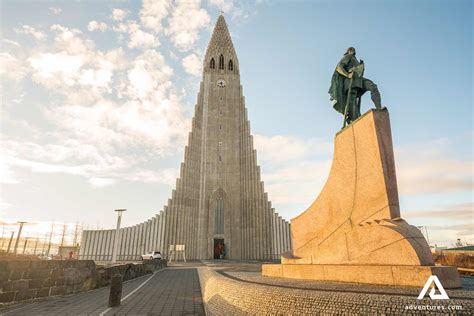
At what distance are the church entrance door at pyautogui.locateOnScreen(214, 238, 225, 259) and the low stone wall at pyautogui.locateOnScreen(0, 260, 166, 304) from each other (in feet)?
78.3

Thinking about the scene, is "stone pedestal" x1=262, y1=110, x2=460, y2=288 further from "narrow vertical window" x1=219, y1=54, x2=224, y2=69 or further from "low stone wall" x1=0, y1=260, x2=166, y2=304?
"narrow vertical window" x1=219, y1=54, x2=224, y2=69

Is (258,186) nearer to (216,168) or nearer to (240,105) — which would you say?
(216,168)

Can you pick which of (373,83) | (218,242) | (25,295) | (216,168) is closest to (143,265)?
(25,295)

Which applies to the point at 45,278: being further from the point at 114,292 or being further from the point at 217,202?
the point at 217,202

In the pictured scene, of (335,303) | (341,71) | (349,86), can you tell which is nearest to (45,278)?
(335,303)

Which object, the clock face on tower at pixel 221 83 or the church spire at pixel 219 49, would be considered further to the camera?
the church spire at pixel 219 49

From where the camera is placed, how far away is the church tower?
110 ft

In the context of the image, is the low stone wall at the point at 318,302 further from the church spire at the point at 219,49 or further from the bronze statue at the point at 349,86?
the church spire at the point at 219,49

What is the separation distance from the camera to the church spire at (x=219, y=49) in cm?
4280

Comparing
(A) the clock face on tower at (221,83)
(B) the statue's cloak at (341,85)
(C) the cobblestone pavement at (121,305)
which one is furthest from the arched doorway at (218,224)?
(B) the statue's cloak at (341,85)

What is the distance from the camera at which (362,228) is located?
18.8 feet

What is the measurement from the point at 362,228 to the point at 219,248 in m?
30.4

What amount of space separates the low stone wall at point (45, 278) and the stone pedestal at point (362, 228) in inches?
260

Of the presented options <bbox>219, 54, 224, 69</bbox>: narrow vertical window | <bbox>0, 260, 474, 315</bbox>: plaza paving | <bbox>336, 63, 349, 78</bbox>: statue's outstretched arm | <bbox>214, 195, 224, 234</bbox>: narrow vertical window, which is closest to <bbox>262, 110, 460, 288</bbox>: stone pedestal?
<bbox>0, 260, 474, 315</bbox>: plaza paving
